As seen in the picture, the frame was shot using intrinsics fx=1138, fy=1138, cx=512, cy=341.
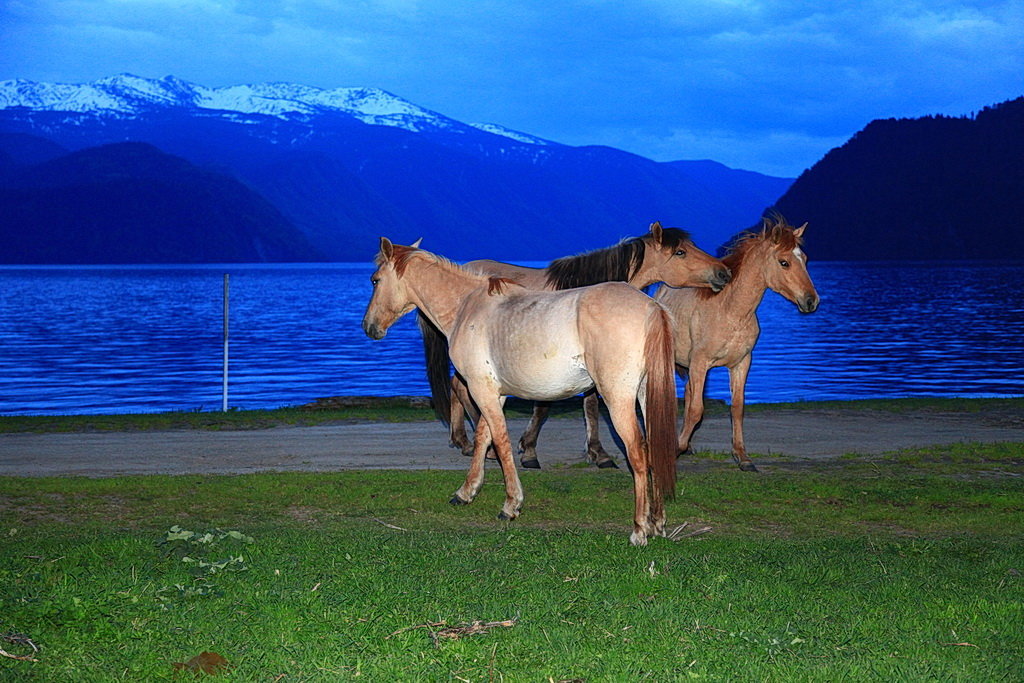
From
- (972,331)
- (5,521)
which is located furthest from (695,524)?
(972,331)

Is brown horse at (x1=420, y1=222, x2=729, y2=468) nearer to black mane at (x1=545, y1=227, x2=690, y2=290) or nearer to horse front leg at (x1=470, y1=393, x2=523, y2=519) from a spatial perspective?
black mane at (x1=545, y1=227, x2=690, y2=290)

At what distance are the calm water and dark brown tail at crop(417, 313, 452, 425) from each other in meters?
15.9

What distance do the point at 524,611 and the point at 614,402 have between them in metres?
2.51

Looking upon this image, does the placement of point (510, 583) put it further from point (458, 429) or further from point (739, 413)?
point (458, 429)

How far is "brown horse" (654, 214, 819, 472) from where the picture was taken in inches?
498

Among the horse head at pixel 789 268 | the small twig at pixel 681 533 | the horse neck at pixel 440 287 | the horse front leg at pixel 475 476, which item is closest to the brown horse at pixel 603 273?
the horse neck at pixel 440 287

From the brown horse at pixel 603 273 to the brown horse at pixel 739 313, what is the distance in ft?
1.02

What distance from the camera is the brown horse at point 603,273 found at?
12102 mm

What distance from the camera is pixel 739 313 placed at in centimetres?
1284

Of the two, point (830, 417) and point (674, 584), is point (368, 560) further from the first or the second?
point (830, 417)

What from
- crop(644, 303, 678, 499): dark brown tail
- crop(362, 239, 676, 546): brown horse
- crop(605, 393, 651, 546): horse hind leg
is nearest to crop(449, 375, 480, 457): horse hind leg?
crop(362, 239, 676, 546): brown horse

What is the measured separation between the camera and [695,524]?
9820mm

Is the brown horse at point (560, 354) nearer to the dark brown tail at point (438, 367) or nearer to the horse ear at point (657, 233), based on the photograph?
the horse ear at point (657, 233)

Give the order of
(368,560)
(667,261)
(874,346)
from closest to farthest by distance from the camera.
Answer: (368,560)
(667,261)
(874,346)
